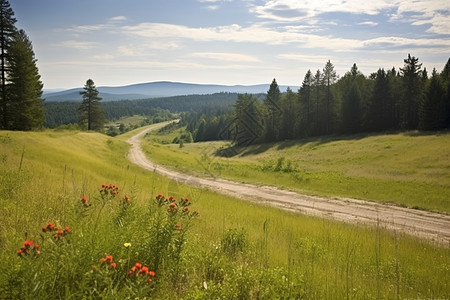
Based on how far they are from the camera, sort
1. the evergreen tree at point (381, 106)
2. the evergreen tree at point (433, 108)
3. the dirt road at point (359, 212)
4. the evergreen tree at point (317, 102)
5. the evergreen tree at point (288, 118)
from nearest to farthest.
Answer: the dirt road at point (359, 212), the evergreen tree at point (433, 108), the evergreen tree at point (381, 106), the evergreen tree at point (317, 102), the evergreen tree at point (288, 118)

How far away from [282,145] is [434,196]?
4627cm

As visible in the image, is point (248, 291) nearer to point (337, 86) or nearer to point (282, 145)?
point (282, 145)

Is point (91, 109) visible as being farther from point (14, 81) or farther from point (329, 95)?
point (329, 95)

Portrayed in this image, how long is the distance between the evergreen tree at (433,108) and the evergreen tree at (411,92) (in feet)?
16.8

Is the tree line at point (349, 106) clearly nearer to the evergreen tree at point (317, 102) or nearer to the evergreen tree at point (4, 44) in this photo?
the evergreen tree at point (317, 102)

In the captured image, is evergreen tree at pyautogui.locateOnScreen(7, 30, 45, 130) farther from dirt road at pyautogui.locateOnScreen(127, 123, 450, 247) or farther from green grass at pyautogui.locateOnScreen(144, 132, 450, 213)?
dirt road at pyautogui.locateOnScreen(127, 123, 450, 247)

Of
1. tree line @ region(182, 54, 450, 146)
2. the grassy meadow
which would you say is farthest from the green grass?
the grassy meadow

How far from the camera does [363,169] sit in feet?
125

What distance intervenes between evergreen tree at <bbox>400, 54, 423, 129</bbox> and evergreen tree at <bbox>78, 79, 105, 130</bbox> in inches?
2612

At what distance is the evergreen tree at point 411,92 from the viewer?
6481cm

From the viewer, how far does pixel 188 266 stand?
15.8 feet

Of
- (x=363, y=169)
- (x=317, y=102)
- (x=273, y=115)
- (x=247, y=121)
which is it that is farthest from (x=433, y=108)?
(x=247, y=121)

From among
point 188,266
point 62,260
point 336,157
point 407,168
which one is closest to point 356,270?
point 188,266

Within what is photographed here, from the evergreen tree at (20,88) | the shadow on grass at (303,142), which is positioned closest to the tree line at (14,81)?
the evergreen tree at (20,88)
